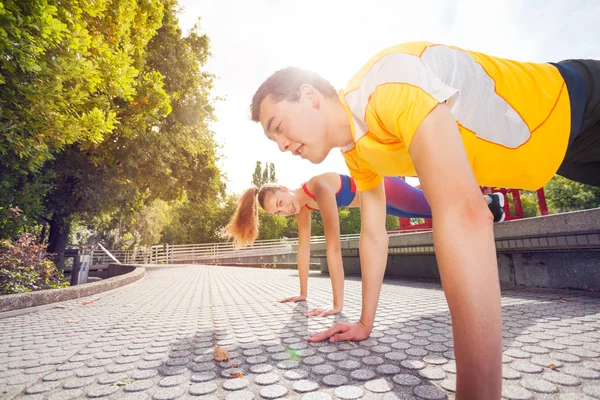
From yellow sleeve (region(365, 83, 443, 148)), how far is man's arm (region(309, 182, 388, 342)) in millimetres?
1038

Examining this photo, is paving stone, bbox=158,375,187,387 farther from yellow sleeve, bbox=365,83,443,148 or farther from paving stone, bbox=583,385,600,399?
paving stone, bbox=583,385,600,399

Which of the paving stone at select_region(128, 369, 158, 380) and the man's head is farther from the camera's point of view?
the man's head

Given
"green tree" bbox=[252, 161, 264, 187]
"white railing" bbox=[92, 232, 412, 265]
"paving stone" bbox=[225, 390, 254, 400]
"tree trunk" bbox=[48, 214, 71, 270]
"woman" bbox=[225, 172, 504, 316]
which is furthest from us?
"green tree" bbox=[252, 161, 264, 187]

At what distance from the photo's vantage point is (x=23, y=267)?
216 inches

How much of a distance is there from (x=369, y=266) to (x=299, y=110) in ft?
3.57

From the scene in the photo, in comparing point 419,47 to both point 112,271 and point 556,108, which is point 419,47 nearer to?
point 556,108

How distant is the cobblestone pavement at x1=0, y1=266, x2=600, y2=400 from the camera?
1.24 metres

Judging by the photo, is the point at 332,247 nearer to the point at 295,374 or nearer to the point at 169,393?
the point at 295,374

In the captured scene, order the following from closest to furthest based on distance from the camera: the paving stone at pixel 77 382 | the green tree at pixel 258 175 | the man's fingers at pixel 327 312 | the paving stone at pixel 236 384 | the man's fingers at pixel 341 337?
1. the paving stone at pixel 236 384
2. the paving stone at pixel 77 382
3. the man's fingers at pixel 341 337
4. the man's fingers at pixel 327 312
5. the green tree at pixel 258 175

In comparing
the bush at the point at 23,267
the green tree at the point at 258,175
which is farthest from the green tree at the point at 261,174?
the bush at the point at 23,267

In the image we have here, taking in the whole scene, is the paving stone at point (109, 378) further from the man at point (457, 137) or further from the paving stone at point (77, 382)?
the man at point (457, 137)

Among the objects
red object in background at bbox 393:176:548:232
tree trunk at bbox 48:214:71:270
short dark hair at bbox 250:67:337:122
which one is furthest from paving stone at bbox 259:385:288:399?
tree trunk at bbox 48:214:71:270

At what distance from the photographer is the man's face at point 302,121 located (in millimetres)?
1681

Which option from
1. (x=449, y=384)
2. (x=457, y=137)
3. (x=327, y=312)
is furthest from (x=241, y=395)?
(x=327, y=312)
